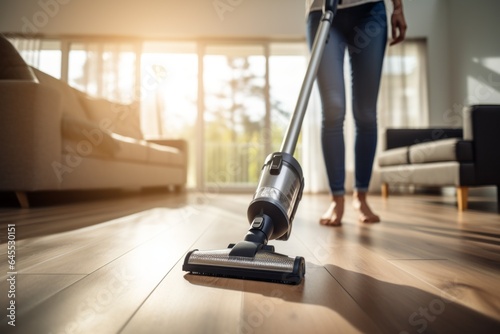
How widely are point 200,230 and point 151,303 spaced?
2.15ft

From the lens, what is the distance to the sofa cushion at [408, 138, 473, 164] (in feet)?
6.07

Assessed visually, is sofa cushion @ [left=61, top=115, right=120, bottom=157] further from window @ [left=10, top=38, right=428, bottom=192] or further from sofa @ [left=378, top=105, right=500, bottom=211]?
window @ [left=10, top=38, right=428, bottom=192]

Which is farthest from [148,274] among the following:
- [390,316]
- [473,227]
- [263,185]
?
[473,227]

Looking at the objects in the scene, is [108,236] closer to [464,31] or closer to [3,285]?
[3,285]

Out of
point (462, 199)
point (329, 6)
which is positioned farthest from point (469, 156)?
point (329, 6)

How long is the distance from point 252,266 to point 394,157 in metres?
2.66

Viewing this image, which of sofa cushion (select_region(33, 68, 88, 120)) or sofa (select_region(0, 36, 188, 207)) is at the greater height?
sofa cushion (select_region(33, 68, 88, 120))

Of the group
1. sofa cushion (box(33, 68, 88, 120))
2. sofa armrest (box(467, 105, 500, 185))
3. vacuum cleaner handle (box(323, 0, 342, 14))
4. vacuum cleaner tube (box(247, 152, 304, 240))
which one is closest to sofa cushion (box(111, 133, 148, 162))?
sofa cushion (box(33, 68, 88, 120))

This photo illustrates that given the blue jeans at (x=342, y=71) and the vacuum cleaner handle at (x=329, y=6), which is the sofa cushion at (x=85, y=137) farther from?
the vacuum cleaner handle at (x=329, y=6)

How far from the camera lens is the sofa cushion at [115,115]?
3062mm

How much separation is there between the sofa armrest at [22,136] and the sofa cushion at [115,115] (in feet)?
4.64

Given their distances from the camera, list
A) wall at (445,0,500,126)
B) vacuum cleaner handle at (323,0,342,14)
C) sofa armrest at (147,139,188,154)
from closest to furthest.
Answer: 1. vacuum cleaner handle at (323,0,342,14)
2. wall at (445,0,500,126)
3. sofa armrest at (147,139,188,154)

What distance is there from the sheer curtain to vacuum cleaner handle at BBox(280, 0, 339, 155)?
131 inches

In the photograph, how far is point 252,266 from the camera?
1.65ft
